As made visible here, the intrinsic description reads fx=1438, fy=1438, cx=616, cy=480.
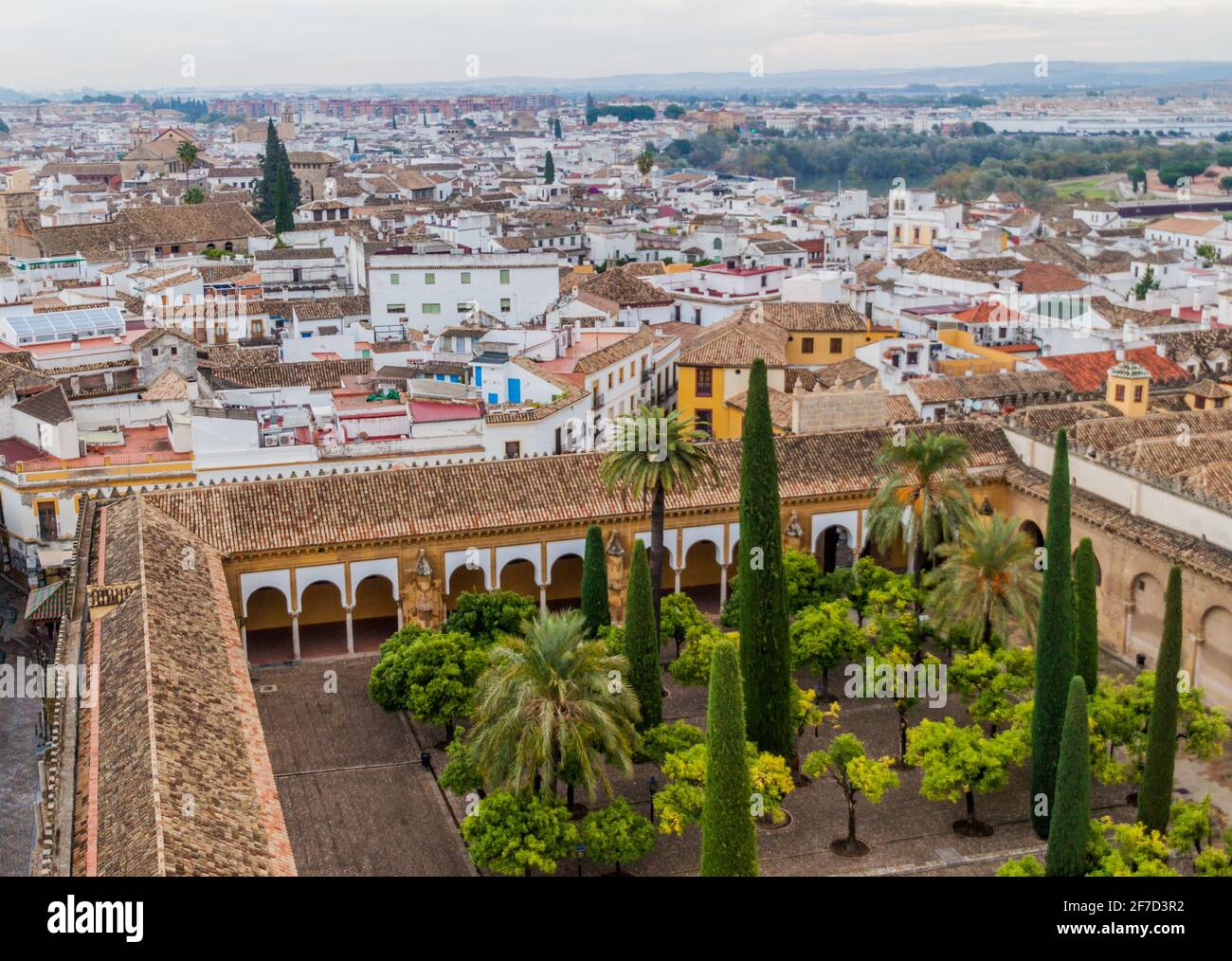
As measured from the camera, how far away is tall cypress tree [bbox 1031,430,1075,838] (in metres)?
24.5

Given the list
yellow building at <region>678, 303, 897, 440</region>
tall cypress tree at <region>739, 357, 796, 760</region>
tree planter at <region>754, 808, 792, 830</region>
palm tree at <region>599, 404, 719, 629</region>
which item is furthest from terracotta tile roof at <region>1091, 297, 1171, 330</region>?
tree planter at <region>754, 808, 792, 830</region>

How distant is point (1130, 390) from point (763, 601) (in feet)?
64.4

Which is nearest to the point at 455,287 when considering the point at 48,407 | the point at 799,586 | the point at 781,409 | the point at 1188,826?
the point at 781,409

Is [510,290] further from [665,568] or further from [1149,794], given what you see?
[1149,794]

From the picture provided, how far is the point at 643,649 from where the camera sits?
90.3ft

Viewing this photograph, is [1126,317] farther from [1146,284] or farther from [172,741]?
[172,741]

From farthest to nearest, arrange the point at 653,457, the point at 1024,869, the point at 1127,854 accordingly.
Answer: the point at 653,457, the point at 1127,854, the point at 1024,869

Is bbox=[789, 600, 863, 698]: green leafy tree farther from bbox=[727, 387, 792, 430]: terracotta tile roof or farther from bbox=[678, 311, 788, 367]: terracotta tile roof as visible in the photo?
bbox=[678, 311, 788, 367]: terracotta tile roof

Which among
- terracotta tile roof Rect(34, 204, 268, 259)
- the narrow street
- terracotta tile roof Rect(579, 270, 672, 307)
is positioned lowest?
the narrow street

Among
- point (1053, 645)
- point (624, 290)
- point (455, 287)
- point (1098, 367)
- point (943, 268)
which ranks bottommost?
point (1053, 645)

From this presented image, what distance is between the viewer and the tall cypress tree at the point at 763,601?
2642cm

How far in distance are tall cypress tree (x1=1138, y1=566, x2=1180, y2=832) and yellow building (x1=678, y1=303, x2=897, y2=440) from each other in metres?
20.1

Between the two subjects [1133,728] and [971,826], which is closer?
[971,826]
